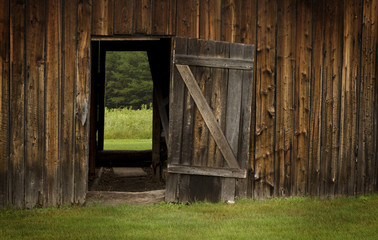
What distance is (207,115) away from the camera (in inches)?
293

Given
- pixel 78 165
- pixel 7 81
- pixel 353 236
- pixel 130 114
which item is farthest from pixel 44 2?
pixel 130 114

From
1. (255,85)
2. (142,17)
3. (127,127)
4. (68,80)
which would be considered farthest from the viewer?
(127,127)

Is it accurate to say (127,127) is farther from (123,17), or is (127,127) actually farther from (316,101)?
(123,17)

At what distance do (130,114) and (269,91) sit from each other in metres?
19.0

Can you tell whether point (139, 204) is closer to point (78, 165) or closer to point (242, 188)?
point (78, 165)

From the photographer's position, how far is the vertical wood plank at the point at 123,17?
7336mm

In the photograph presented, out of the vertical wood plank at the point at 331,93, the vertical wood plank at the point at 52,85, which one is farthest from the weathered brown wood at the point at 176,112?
the vertical wood plank at the point at 331,93

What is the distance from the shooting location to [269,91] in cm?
779

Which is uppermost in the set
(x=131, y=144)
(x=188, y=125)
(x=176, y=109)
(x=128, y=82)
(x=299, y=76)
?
(x=128, y=82)

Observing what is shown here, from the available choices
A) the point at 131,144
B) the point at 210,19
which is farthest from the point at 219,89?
the point at 131,144

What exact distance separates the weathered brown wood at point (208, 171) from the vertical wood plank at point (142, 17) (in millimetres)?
1974

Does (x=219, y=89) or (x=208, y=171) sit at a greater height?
(x=219, y=89)

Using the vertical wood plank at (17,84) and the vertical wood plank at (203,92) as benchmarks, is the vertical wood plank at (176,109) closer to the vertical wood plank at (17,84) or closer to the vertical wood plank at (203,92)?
the vertical wood plank at (203,92)

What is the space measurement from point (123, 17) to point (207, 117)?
1.85 m
